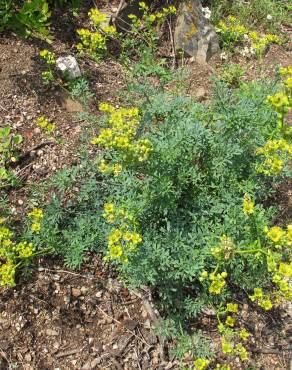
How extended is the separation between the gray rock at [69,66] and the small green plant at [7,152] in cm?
85

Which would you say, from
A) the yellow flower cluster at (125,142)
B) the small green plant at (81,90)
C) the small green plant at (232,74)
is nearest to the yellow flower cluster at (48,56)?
the small green plant at (81,90)

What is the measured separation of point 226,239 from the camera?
243 centimetres

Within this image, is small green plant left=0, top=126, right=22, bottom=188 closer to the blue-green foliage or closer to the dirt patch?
the blue-green foliage

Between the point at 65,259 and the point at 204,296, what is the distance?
1051 millimetres

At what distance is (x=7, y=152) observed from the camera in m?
3.71

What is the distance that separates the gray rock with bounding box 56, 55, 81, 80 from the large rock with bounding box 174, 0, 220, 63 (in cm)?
139

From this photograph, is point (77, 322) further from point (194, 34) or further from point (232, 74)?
point (194, 34)

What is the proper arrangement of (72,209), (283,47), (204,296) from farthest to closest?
(283,47), (72,209), (204,296)

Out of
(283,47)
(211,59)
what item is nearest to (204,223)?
(211,59)

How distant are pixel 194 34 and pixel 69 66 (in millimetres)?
1649

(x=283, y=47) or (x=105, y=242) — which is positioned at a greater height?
(x=283, y=47)

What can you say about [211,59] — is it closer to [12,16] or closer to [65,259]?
[12,16]

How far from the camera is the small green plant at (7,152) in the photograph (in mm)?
3582

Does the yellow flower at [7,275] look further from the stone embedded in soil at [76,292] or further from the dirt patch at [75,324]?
the stone embedded in soil at [76,292]
